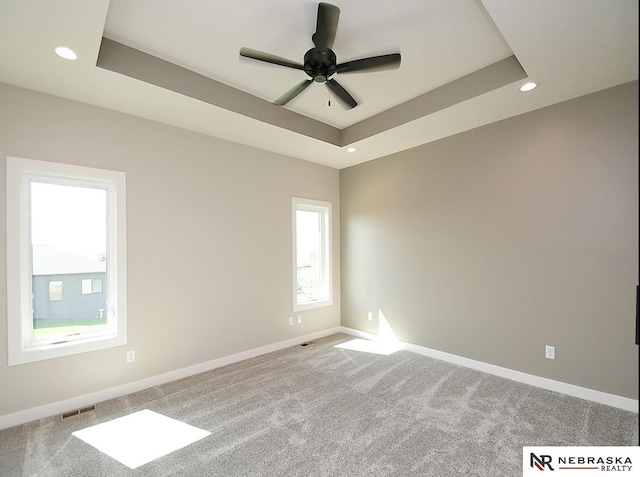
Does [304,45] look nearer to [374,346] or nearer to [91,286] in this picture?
[91,286]

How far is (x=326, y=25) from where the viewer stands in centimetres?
199

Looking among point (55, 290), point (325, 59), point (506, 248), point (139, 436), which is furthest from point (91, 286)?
point (506, 248)

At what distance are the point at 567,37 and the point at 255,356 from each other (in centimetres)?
415

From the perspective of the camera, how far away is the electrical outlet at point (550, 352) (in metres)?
2.92

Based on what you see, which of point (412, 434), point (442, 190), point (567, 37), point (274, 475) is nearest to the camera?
point (274, 475)

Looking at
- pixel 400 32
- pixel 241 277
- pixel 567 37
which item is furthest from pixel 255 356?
pixel 567 37

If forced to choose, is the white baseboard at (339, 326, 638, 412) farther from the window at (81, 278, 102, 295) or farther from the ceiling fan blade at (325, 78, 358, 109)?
the window at (81, 278, 102, 295)

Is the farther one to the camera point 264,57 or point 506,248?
point 506,248

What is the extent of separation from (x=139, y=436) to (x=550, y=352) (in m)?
3.61

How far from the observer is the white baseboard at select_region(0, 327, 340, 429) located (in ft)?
8.11

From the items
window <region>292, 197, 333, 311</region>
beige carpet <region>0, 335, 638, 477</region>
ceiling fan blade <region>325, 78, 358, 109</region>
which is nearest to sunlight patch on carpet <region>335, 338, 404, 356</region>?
beige carpet <region>0, 335, 638, 477</region>

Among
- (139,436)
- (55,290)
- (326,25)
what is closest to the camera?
(326,25)

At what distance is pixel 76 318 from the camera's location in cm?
283

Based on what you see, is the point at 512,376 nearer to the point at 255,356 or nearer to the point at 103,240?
the point at 255,356
